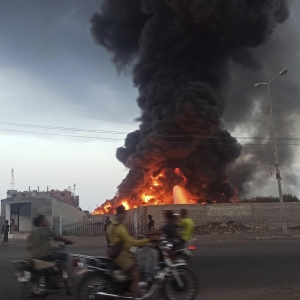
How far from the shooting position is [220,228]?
1050 inches

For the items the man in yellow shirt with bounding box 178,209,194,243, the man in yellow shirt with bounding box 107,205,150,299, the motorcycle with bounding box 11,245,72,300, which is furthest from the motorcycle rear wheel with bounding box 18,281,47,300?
the man in yellow shirt with bounding box 178,209,194,243

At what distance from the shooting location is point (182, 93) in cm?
3384

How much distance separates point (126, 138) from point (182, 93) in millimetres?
8363

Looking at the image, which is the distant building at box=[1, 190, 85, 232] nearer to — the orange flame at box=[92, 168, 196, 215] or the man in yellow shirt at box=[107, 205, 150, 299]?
the orange flame at box=[92, 168, 196, 215]

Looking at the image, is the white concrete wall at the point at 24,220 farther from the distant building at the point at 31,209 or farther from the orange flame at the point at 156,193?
the orange flame at the point at 156,193

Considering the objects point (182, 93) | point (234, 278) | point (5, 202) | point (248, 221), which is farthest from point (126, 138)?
point (234, 278)

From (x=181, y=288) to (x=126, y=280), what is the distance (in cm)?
96

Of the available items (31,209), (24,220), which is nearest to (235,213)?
(31,209)

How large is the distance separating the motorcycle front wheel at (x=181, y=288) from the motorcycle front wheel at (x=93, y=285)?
2.99 ft

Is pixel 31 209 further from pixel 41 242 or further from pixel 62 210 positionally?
pixel 41 242

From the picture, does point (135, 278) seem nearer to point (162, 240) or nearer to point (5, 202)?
point (162, 240)

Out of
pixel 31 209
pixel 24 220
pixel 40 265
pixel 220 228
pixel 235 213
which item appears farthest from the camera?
pixel 24 220

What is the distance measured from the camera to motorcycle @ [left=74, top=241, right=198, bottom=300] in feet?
19.0

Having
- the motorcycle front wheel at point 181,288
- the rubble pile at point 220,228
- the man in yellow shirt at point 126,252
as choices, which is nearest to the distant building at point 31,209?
the rubble pile at point 220,228
